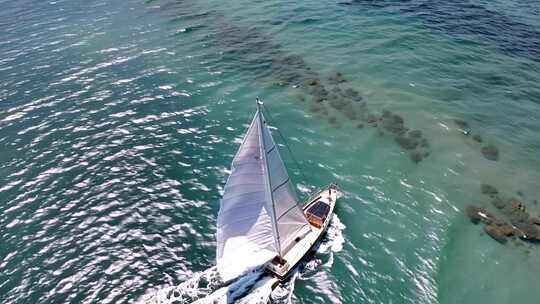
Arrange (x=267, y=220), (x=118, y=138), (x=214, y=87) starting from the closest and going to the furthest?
(x=267, y=220), (x=118, y=138), (x=214, y=87)

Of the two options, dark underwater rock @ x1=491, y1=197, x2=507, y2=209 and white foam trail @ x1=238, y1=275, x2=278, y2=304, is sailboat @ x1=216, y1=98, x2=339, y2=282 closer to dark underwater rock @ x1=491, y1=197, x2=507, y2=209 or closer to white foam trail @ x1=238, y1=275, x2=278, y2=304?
white foam trail @ x1=238, y1=275, x2=278, y2=304

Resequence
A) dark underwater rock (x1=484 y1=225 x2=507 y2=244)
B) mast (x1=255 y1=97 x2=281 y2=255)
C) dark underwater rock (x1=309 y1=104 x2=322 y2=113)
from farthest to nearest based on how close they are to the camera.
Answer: dark underwater rock (x1=309 y1=104 x2=322 y2=113) → dark underwater rock (x1=484 y1=225 x2=507 y2=244) → mast (x1=255 y1=97 x2=281 y2=255)

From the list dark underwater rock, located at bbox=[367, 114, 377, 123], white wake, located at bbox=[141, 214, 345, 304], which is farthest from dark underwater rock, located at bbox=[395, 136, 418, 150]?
white wake, located at bbox=[141, 214, 345, 304]

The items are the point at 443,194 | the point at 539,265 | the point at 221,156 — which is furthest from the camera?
the point at 221,156

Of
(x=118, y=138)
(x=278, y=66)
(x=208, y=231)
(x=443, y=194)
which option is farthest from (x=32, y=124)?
(x=443, y=194)

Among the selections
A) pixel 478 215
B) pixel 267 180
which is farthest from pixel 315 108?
pixel 267 180

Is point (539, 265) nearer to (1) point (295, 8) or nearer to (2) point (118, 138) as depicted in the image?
(2) point (118, 138)

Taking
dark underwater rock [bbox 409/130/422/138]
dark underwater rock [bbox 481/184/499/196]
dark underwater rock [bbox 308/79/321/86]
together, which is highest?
dark underwater rock [bbox 308/79/321/86]
